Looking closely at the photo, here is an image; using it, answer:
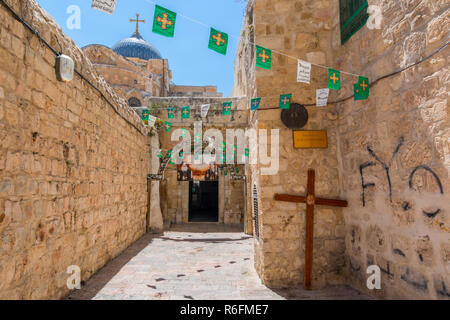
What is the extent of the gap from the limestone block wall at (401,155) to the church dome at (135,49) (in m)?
27.3

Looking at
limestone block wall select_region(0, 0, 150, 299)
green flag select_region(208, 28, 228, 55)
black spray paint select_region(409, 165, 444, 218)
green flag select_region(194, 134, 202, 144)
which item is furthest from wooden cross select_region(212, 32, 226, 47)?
green flag select_region(194, 134, 202, 144)

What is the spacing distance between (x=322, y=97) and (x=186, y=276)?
3685mm

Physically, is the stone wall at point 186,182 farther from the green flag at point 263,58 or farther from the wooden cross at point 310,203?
the wooden cross at point 310,203

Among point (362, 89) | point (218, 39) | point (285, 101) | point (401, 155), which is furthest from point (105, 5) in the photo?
point (401, 155)

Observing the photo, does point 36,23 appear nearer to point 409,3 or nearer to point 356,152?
point 409,3

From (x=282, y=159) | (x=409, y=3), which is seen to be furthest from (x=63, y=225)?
(x=409, y=3)

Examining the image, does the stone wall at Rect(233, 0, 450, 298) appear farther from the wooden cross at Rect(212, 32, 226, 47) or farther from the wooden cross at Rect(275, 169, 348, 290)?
the wooden cross at Rect(212, 32, 226, 47)

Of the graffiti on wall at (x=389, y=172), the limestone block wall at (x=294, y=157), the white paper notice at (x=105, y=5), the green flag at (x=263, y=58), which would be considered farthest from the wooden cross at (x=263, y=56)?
the white paper notice at (x=105, y=5)

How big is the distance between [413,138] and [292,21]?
260 cm

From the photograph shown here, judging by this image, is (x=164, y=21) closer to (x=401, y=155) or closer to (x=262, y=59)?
(x=262, y=59)

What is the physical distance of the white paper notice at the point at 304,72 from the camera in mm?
3871

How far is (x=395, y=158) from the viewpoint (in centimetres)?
303

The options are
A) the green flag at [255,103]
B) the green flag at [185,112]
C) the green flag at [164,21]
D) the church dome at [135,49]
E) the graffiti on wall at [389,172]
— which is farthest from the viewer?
the church dome at [135,49]

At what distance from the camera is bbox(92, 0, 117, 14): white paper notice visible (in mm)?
3399
